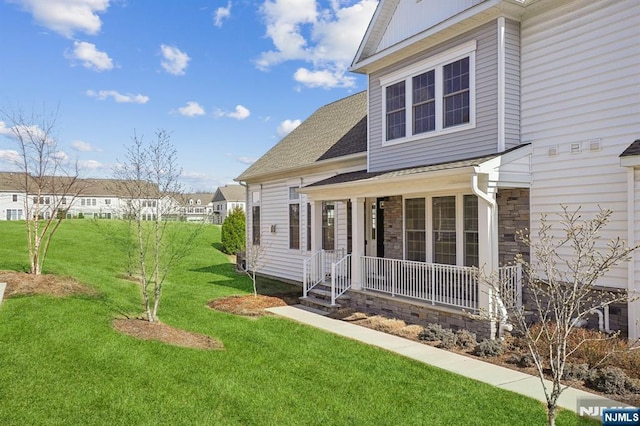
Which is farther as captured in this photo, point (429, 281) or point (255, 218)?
point (255, 218)

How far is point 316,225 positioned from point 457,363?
6.93 m

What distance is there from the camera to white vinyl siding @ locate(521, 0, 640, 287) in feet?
22.0

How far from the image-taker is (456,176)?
7867mm

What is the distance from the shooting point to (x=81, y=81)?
16.6 m

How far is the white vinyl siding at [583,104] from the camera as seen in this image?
22.0ft

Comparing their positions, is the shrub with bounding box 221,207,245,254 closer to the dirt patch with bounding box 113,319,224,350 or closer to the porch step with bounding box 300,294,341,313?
the porch step with bounding box 300,294,341,313

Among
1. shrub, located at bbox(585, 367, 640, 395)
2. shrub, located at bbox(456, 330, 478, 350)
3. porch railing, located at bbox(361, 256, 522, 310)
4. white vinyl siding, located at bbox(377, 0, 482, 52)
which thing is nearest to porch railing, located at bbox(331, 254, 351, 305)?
porch railing, located at bbox(361, 256, 522, 310)

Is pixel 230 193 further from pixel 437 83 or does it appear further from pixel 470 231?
pixel 470 231

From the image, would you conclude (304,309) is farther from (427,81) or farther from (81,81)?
(81,81)

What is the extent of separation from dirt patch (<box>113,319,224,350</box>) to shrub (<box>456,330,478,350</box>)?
4.09 meters

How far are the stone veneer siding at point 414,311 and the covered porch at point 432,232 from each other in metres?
0.17

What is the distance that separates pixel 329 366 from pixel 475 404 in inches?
85.3

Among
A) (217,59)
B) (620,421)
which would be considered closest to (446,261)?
(620,421)

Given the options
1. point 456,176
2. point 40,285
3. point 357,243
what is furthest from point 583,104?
point 40,285
